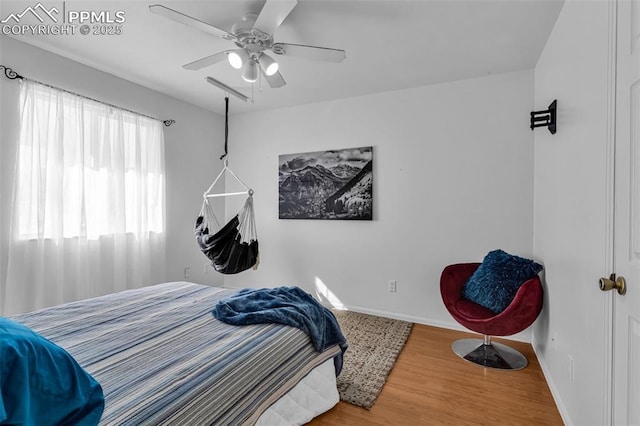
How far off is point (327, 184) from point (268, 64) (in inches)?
67.3

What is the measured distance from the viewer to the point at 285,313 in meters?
1.75

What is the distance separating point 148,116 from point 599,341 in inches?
156

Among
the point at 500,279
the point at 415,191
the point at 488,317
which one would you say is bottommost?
the point at 488,317

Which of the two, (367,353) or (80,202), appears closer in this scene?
(367,353)

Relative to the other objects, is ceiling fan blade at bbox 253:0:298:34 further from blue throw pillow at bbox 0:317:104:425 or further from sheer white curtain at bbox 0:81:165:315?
sheer white curtain at bbox 0:81:165:315

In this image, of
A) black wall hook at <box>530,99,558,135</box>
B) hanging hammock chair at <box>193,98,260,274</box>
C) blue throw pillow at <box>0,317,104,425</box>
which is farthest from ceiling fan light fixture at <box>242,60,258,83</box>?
black wall hook at <box>530,99,558,135</box>

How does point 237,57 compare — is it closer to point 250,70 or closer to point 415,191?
point 250,70

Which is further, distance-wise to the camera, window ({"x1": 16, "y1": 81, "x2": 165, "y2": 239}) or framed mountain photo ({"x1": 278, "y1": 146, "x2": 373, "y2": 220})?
framed mountain photo ({"x1": 278, "y1": 146, "x2": 373, "y2": 220})

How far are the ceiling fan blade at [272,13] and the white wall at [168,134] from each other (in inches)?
78.5

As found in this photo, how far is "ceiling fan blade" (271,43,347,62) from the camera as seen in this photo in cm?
193

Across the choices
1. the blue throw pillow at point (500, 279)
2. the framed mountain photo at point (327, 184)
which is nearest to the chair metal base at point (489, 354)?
the blue throw pillow at point (500, 279)

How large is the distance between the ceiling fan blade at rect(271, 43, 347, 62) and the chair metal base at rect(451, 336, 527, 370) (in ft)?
8.00

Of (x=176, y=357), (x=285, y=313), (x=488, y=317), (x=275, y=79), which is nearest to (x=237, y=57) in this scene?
(x=275, y=79)

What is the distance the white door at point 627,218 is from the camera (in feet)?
3.49
